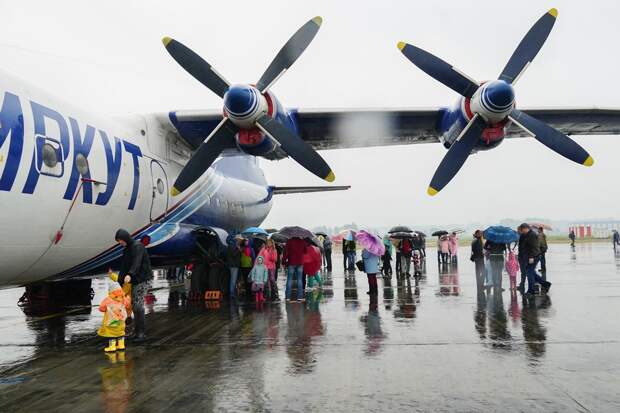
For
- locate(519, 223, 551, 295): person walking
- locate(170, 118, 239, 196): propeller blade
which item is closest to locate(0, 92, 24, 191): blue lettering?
locate(170, 118, 239, 196): propeller blade

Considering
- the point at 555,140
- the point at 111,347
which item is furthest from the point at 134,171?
the point at 555,140

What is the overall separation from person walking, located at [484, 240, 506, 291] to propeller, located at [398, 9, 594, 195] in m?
2.91

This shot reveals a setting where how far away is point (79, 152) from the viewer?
7848 mm

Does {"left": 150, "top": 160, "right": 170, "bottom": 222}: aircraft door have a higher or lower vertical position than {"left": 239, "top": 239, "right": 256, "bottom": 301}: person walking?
higher

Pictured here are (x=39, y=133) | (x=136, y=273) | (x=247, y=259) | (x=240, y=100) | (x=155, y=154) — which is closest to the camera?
(x=39, y=133)

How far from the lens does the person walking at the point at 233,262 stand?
1216 centimetres

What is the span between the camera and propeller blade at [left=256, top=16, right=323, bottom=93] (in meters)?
10.3

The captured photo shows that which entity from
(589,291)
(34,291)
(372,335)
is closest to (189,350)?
(372,335)

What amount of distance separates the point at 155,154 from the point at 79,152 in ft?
10.5

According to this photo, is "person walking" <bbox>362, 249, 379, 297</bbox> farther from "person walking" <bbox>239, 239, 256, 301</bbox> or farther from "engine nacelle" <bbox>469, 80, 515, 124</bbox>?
"engine nacelle" <bbox>469, 80, 515, 124</bbox>

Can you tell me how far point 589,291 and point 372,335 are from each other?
24.9ft

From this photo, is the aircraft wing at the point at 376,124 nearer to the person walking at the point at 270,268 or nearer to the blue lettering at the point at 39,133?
the person walking at the point at 270,268

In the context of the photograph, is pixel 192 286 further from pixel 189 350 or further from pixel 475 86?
pixel 475 86

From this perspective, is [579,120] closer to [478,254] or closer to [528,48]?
[528,48]
